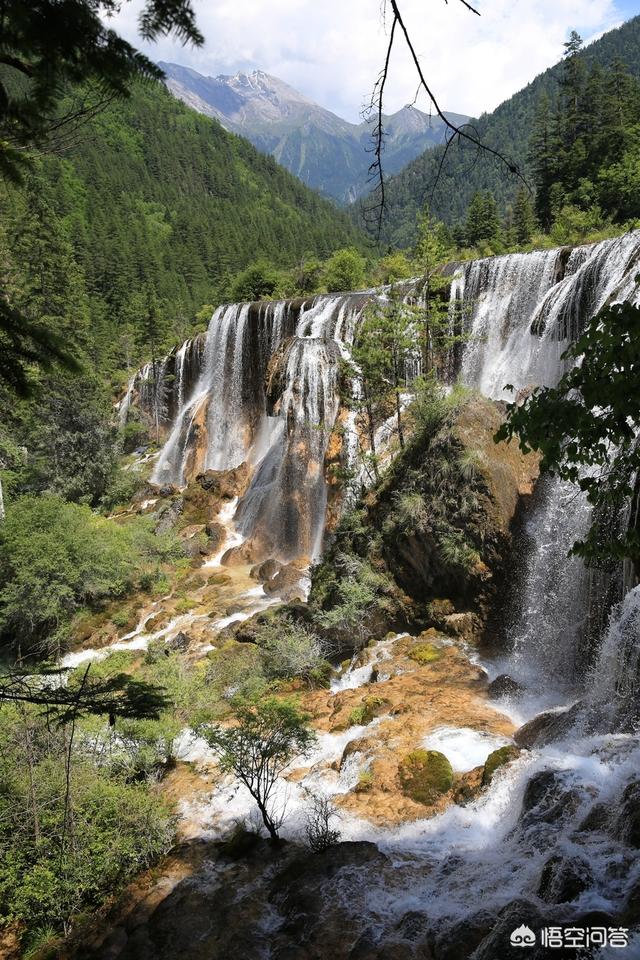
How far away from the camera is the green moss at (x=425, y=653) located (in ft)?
34.2

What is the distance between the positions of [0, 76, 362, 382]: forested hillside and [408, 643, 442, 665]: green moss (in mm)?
9754

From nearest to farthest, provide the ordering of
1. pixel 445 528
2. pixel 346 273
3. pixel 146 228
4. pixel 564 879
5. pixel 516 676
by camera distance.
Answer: pixel 564 879
pixel 516 676
pixel 445 528
pixel 346 273
pixel 146 228

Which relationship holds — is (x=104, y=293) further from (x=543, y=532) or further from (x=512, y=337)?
(x=543, y=532)

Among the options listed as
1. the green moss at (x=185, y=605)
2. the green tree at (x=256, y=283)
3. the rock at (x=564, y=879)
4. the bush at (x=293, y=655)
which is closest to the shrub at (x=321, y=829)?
the rock at (x=564, y=879)

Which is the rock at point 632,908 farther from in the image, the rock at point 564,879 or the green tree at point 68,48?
the green tree at point 68,48

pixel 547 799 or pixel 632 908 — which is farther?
pixel 547 799

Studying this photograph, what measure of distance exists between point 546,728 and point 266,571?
445 inches

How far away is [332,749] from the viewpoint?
27.6 ft

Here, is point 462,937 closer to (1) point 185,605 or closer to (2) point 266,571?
(1) point 185,605

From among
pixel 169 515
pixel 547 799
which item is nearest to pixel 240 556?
pixel 169 515

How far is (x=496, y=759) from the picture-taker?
671 centimetres

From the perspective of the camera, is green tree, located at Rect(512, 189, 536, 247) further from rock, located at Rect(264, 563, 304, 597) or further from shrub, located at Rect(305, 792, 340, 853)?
shrub, located at Rect(305, 792, 340, 853)

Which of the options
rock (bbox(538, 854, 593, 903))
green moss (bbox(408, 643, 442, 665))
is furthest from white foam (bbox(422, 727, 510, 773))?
rock (bbox(538, 854, 593, 903))

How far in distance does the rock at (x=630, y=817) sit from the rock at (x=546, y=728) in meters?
2.02
